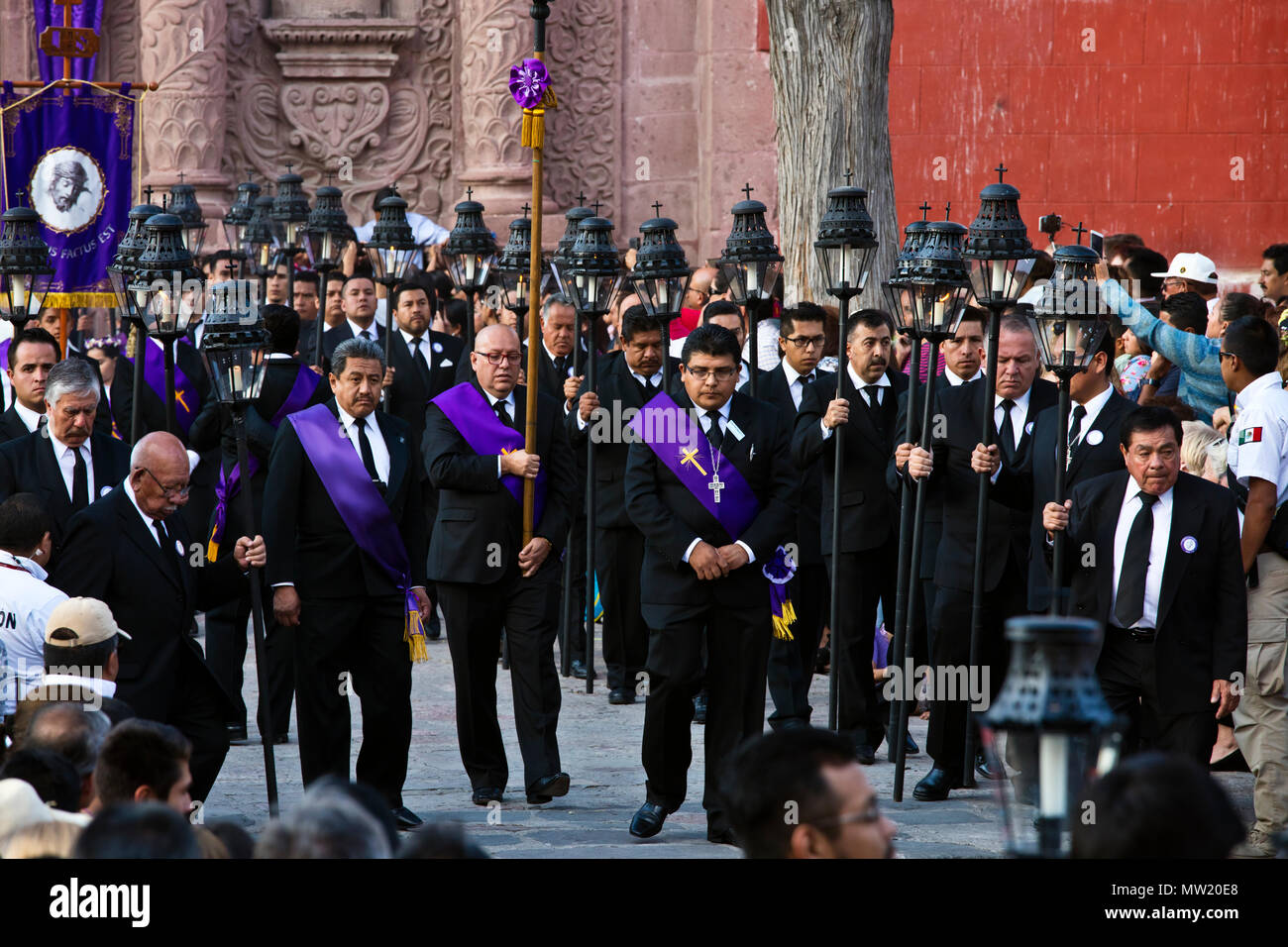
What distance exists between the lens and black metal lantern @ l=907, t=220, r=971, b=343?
831cm

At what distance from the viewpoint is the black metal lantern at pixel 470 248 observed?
1235 centimetres

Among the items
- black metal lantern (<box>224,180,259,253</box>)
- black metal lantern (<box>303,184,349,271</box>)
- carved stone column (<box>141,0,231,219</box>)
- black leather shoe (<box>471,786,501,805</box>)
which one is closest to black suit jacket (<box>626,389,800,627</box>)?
black leather shoe (<box>471,786,501,805</box>)

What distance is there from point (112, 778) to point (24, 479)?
381 centimetres

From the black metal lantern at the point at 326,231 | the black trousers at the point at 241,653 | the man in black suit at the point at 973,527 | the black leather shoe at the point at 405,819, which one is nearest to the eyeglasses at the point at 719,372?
the man in black suit at the point at 973,527

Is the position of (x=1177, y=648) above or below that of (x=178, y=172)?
below

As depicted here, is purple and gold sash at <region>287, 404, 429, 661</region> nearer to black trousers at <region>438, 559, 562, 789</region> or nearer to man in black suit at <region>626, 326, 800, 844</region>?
black trousers at <region>438, 559, 562, 789</region>

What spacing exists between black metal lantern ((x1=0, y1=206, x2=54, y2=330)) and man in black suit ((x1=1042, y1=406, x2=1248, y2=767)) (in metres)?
5.90

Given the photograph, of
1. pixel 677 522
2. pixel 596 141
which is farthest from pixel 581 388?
pixel 596 141

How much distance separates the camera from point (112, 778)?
4.56 meters

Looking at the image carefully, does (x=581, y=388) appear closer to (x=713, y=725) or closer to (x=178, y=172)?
(x=713, y=725)

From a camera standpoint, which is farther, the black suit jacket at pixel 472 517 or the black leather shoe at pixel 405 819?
the black suit jacket at pixel 472 517

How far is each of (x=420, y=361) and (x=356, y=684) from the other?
4.87m

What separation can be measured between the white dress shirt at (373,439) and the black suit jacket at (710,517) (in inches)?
42.1

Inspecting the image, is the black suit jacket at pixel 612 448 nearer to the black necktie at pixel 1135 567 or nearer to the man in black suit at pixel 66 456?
the man in black suit at pixel 66 456
